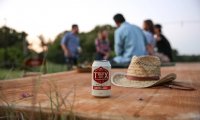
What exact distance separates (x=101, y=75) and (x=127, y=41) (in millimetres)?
3529

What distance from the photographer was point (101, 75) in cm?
140

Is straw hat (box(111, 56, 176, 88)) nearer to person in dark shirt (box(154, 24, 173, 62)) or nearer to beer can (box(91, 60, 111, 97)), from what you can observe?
beer can (box(91, 60, 111, 97))

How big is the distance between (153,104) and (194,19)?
36.2 feet

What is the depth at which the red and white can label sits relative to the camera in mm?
1402

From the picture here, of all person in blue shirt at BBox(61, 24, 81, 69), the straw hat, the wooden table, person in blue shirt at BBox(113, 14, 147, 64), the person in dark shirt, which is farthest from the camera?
person in blue shirt at BBox(61, 24, 81, 69)

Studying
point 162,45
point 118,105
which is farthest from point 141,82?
point 162,45

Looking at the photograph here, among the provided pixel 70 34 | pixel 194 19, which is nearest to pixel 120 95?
pixel 70 34

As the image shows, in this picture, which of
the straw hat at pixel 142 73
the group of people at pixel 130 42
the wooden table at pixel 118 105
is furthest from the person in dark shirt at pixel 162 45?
the wooden table at pixel 118 105

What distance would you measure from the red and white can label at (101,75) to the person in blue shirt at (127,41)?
3350 mm

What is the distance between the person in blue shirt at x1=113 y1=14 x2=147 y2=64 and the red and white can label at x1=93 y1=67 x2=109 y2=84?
11.0 ft

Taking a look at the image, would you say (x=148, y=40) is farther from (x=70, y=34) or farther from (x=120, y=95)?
(x=120, y=95)

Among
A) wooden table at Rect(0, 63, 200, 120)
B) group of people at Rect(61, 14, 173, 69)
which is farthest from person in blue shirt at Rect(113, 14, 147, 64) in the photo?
wooden table at Rect(0, 63, 200, 120)

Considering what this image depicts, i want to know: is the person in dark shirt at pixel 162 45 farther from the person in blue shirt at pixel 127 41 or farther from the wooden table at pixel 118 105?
the wooden table at pixel 118 105

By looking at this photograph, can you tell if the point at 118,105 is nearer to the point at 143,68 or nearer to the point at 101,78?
the point at 101,78
